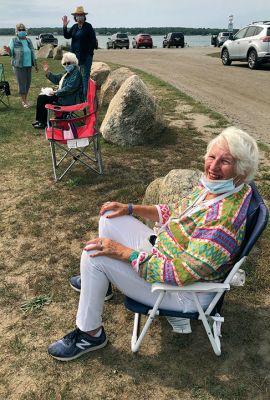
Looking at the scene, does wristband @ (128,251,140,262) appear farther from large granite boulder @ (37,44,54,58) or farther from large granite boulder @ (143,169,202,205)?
large granite boulder @ (37,44,54,58)

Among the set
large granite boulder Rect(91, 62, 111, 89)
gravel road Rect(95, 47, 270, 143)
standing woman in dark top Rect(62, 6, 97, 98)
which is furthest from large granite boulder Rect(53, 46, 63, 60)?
standing woman in dark top Rect(62, 6, 97, 98)

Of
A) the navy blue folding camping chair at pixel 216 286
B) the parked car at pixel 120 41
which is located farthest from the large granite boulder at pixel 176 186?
the parked car at pixel 120 41

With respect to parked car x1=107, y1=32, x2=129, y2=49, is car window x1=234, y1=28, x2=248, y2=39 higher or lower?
higher

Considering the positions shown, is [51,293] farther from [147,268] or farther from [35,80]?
[35,80]

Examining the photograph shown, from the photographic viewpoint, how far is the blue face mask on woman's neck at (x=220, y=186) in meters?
2.21

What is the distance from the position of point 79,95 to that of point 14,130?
1706 millimetres

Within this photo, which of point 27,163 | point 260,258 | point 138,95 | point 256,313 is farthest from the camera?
point 138,95

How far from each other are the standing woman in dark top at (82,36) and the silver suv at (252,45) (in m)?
8.79

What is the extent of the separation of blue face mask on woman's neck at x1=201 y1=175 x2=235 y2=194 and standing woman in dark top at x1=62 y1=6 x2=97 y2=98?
668cm

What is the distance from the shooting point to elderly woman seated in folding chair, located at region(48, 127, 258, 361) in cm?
213

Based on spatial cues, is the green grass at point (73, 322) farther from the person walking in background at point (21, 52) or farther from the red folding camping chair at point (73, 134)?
the person walking in background at point (21, 52)

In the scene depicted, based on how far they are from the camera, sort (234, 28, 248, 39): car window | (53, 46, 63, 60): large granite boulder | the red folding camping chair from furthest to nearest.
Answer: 1. (53, 46, 63, 60): large granite boulder
2. (234, 28, 248, 39): car window
3. the red folding camping chair

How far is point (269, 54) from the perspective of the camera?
1495cm

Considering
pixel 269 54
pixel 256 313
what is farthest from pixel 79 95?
pixel 269 54
